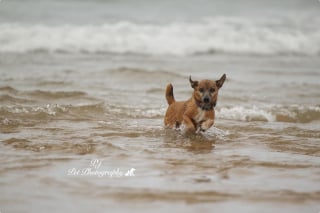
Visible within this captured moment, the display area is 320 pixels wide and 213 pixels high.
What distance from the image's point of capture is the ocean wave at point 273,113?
29.2ft

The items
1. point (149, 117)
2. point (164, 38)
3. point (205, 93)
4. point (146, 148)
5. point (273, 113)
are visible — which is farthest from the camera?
point (164, 38)

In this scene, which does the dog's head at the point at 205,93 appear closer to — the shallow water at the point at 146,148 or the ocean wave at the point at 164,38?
the shallow water at the point at 146,148

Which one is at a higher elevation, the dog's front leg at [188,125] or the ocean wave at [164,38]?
the ocean wave at [164,38]

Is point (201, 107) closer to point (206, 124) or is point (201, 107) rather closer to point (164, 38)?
point (206, 124)

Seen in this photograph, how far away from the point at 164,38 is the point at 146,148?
14.7 metres

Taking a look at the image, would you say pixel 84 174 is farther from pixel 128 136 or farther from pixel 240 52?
pixel 240 52

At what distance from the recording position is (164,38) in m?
20.6

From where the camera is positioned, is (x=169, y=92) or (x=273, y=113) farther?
(x=273, y=113)

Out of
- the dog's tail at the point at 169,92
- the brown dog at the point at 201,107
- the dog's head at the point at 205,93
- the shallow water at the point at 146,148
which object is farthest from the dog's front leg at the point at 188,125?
the dog's tail at the point at 169,92

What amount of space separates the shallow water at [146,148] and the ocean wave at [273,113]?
2 centimetres

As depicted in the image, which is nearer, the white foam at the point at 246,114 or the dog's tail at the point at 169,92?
the dog's tail at the point at 169,92

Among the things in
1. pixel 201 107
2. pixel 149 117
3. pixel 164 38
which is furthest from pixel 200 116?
pixel 164 38

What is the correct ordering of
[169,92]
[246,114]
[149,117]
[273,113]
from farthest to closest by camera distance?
[273,113], [246,114], [149,117], [169,92]

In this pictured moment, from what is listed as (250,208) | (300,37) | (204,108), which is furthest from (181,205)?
(300,37)
